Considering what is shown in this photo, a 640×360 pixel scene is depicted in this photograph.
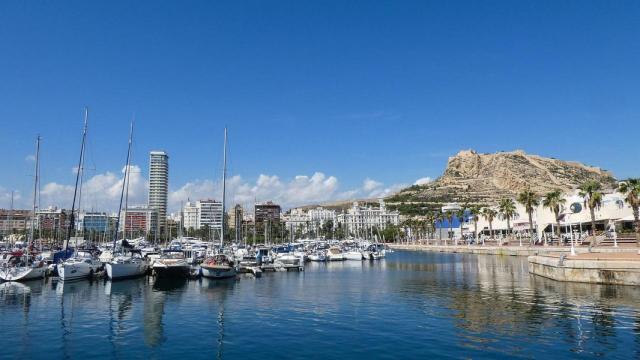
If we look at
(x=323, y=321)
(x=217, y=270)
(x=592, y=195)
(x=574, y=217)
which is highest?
(x=592, y=195)

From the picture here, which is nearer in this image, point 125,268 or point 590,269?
point 590,269

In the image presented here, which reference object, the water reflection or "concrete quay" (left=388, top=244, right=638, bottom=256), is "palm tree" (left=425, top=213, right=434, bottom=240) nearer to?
"concrete quay" (left=388, top=244, right=638, bottom=256)

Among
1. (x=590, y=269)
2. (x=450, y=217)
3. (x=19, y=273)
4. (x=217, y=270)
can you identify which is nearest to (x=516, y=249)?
(x=590, y=269)

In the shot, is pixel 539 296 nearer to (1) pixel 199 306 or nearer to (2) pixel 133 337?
(1) pixel 199 306

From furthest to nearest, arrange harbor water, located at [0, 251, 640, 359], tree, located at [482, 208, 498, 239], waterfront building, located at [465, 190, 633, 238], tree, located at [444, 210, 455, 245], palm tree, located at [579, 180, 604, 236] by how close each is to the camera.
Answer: tree, located at [444, 210, 455, 245], tree, located at [482, 208, 498, 239], waterfront building, located at [465, 190, 633, 238], palm tree, located at [579, 180, 604, 236], harbor water, located at [0, 251, 640, 359]

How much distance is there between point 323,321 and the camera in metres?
28.8

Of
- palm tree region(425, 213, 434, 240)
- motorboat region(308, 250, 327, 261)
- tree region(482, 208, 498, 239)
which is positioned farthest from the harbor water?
palm tree region(425, 213, 434, 240)

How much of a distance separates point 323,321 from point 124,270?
35.0m

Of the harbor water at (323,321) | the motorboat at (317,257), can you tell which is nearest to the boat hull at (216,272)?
the harbor water at (323,321)

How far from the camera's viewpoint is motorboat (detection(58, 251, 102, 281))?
51656mm

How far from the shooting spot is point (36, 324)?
28562 millimetres

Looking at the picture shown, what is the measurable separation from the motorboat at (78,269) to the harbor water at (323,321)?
4173mm

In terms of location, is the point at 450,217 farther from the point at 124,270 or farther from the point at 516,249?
the point at 124,270

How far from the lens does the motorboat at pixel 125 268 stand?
174 ft
